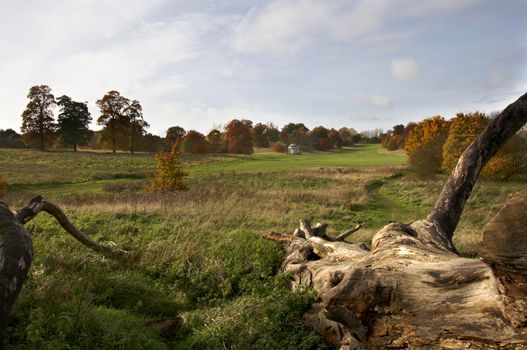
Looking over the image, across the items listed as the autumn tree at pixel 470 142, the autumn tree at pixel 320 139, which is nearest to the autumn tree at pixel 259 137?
the autumn tree at pixel 320 139

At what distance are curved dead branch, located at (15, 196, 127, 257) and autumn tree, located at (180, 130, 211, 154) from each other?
65780mm

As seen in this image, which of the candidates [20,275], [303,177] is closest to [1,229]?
[20,275]

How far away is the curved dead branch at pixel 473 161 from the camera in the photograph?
522 cm

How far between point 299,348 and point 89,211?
1033 centimetres

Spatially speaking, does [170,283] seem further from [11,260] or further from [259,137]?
[259,137]

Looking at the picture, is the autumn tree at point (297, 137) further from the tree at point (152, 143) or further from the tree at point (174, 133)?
the tree at point (152, 143)

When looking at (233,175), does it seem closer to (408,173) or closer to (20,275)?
(408,173)

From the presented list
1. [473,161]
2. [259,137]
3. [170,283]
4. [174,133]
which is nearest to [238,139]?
[174,133]

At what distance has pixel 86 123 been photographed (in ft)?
199

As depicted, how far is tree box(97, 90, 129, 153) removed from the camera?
2399 inches

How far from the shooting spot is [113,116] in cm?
6153

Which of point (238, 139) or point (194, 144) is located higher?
point (238, 139)

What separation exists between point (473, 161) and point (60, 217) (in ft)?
22.4

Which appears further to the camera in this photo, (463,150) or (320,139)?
(320,139)
